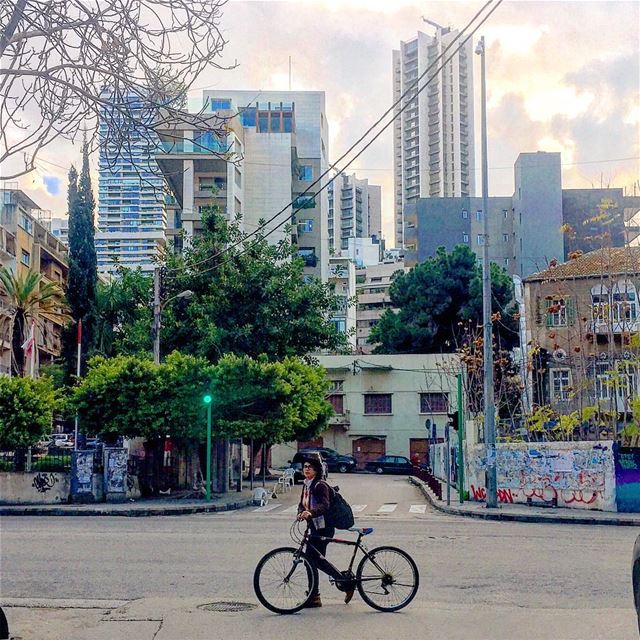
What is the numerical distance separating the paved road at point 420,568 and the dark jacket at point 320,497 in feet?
3.42

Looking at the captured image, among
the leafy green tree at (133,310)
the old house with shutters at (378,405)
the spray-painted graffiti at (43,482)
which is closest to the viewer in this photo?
the spray-painted graffiti at (43,482)

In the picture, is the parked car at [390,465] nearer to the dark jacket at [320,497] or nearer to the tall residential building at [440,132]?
the dark jacket at [320,497]

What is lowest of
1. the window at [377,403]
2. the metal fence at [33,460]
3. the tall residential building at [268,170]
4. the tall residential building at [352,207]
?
the metal fence at [33,460]

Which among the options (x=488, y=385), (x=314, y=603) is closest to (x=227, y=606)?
(x=314, y=603)

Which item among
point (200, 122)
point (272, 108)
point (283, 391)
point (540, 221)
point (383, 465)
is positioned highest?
point (272, 108)

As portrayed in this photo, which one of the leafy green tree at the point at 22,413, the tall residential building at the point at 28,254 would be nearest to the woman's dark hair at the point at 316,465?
the leafy green tree at the point at 22,413

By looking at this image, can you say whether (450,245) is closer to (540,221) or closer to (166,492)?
(540,221)

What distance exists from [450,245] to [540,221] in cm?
1199

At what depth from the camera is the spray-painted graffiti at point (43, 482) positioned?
26984mm

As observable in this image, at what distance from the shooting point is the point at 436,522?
827 inches

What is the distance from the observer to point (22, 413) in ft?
87.4

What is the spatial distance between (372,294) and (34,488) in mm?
84885

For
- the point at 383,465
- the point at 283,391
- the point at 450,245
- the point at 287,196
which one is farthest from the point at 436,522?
the point at 450,245

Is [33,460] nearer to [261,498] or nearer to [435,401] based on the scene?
[261,498]
